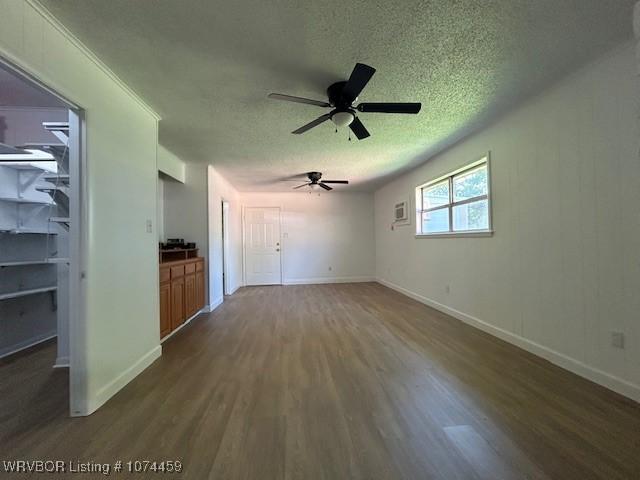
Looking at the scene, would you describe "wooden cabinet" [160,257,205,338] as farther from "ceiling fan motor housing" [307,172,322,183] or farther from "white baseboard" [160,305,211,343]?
"ceiling fan motor housing" [307,172,322,183]

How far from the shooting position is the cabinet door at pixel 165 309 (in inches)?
110

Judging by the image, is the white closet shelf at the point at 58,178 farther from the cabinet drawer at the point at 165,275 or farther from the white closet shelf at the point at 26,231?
the cabinet drawer at the point at 165,275

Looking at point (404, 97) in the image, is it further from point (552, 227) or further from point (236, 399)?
point (236, 399)

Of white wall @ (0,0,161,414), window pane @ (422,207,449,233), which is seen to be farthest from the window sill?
white wall @ (0,0,161,414)

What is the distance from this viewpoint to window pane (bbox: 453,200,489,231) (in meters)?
3.06

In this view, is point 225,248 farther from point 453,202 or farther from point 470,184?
point 470,184

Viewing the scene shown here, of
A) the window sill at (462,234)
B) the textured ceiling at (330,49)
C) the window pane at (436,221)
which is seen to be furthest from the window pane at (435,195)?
the textured ceiling at (330,49)

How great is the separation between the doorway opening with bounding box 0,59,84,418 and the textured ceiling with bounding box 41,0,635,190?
38.0 inches

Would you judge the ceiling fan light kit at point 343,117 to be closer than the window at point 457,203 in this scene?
Yes

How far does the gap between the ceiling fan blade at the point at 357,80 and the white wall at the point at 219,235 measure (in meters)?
2.97

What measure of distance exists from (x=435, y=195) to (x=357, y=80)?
299cm

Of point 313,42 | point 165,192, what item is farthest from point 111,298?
point 165,192

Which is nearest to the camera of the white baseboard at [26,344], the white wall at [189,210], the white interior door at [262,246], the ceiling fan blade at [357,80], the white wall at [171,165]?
the ceiling fan blade at [357,80]

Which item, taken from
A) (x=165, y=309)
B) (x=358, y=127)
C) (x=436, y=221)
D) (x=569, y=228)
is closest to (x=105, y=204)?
(x=165, y=309)
